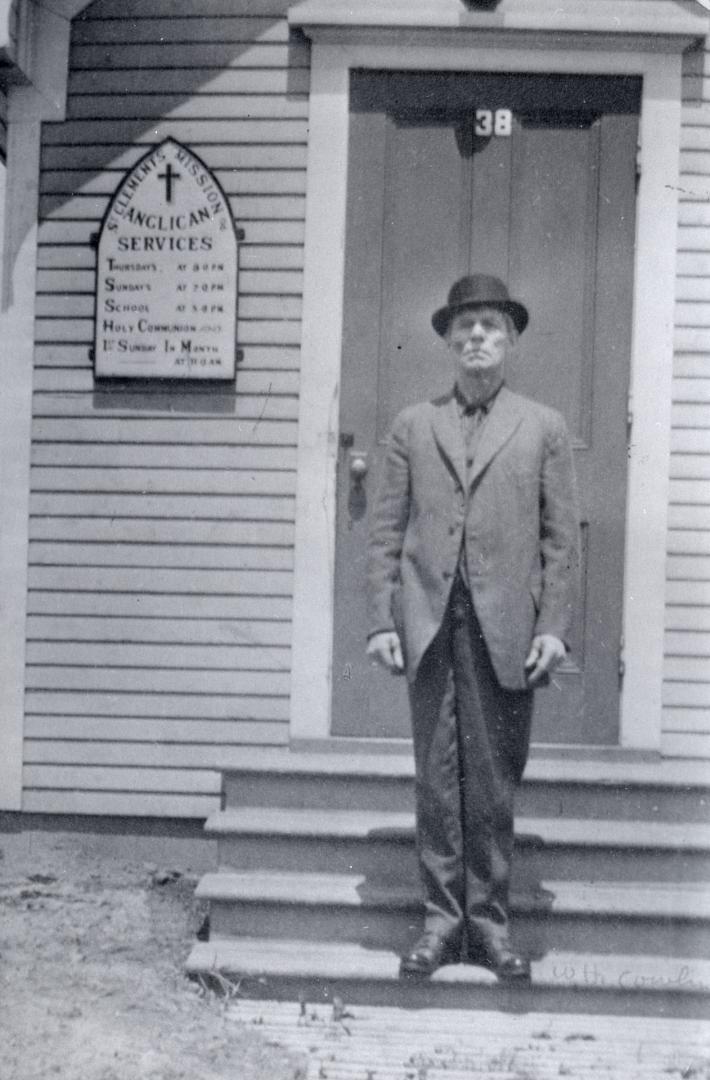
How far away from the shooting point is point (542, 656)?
3.06 metres

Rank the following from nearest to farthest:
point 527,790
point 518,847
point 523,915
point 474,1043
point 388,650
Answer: point 474,1043 → point 388,650 → point 523,915 → point 518,847 → point 527,790

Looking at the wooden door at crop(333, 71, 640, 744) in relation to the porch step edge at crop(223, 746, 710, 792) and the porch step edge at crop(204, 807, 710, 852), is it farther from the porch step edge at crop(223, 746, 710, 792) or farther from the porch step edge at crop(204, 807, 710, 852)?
the porch step edge at crop(204, 807, 710, 852)

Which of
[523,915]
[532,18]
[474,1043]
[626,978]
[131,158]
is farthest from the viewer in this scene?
[131,158]

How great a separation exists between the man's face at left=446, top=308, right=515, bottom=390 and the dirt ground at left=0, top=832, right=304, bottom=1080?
1.88 metres

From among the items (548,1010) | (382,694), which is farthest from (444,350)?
(548,1010)

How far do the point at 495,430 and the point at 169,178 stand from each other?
1693 mm

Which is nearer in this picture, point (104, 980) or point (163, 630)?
point (104, 980)

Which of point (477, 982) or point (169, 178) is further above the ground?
point (169, 178)

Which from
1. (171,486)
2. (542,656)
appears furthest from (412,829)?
(171,486)

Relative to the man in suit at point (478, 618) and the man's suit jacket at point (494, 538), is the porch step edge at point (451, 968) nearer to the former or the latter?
the man in suit at point (478, 618)

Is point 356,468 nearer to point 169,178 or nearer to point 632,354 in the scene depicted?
point 632,354

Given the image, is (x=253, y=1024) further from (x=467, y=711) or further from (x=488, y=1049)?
(x=467, y=711)

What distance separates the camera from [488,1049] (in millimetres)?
3027

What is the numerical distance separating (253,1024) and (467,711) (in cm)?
104
